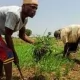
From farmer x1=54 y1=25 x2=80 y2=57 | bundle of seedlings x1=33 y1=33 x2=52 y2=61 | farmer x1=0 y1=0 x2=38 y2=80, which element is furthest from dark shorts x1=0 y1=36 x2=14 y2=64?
A: farmer x1=54 y1=25 x2=80 y2=57

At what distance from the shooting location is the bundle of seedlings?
18.9ft

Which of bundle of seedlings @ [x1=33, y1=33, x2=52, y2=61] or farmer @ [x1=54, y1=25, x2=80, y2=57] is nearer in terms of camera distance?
bundle of seedlings @ [x1=33, y1=33, x2=52, y2=61]

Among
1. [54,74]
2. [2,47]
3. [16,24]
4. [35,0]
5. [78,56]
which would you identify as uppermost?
[35,0]

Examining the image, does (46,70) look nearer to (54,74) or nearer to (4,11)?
Result: (54,74)

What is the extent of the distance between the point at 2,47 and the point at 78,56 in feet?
15.5

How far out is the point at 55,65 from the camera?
5.94 metres

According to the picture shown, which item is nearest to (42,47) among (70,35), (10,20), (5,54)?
(5,54)

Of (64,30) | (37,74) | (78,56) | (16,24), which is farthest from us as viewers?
(78,56)

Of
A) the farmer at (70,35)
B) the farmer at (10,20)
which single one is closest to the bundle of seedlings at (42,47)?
the farmer at (10,20)

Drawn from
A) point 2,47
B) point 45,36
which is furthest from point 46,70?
point 2,47

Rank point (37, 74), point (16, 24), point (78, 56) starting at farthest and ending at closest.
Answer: point (78, 56) → point (37, 74) → point (16, 24)

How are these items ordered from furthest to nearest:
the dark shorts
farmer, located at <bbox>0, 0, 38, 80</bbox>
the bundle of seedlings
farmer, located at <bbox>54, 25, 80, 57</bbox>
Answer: farmer, located at <bbox>54, 25, 80, 57</bbox> < the bundle of seedlings < the dark shorts < farmer, located at <bbox>0, 0, 38, 80</bbox>

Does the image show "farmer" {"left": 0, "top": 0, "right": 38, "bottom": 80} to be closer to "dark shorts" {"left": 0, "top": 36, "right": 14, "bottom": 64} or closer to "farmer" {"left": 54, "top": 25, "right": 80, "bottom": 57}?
"dark shorts" {"left": 0, "top": 36, "right": 14, "bottom": 64}

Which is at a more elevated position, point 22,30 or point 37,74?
point 22,30
